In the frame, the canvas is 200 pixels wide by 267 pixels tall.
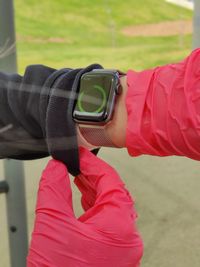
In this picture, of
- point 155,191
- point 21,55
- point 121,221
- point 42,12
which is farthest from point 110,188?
point 155,191

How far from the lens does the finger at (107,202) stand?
1.21ft

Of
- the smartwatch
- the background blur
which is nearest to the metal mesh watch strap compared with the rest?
the smartwatch

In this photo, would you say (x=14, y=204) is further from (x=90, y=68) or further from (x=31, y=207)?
(x=90, y=68)

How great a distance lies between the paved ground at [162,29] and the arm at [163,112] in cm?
39

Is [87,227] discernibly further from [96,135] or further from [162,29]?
[162,29]

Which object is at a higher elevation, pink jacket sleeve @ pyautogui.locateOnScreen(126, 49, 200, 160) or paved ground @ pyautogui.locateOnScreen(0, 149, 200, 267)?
pink jacket sleeve @ pyautogui.locateOnScreen(126, 49, 200, 160)

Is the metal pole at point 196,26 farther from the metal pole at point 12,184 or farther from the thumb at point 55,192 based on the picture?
the thumb at point 55,192

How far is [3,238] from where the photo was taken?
724mm

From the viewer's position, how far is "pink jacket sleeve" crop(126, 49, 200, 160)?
0.33 metres

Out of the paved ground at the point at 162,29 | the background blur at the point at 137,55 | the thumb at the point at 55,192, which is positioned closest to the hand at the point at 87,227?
the thumb at the point at 55,192

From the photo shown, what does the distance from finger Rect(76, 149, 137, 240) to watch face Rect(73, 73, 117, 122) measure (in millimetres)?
44

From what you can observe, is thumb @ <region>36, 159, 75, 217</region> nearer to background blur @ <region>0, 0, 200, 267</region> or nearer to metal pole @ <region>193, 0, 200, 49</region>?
background blur @ <region>0, 0, 200, 267</region>

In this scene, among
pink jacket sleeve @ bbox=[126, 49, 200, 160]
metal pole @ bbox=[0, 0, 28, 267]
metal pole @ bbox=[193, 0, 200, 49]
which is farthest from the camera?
metal pole @ bbox=[193, 0, 200, 49]

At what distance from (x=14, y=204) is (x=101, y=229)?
309 millimetres
